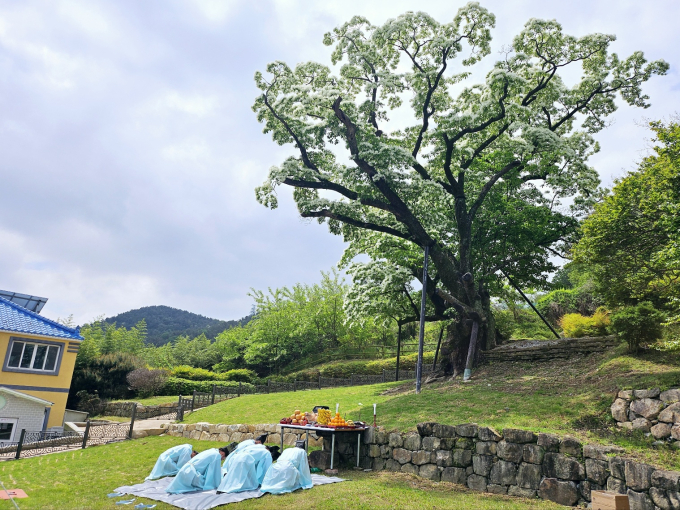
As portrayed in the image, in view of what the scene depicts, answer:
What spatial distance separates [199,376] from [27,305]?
35.5 ft

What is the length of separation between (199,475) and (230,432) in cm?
564

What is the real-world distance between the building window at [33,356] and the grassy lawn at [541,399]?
380 inches

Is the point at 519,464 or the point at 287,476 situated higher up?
the point at 519,464

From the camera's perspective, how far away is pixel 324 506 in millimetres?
6879

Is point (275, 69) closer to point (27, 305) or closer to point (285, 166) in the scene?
point (285, 166)

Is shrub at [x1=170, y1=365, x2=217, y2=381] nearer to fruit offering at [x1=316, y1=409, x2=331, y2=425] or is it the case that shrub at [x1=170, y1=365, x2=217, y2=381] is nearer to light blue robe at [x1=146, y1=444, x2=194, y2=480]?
light blue robe at [x1=146, y1=444, x2=194, y2=480]

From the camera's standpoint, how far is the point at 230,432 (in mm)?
13469

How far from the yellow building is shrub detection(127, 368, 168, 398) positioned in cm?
538

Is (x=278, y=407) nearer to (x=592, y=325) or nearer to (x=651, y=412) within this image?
(x=592, y=325)

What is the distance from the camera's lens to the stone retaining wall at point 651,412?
7.00 metres

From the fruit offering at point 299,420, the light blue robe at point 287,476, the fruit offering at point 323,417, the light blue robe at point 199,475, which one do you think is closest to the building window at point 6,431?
the light blue robe at point 199,475

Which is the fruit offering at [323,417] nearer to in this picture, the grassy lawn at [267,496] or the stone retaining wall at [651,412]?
the grassy lawn at [267,496]

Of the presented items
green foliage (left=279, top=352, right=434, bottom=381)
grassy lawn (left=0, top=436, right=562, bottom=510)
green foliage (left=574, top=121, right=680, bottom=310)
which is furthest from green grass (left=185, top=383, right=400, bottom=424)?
green foliage (left=279, top=352, right=434, bottom=381)

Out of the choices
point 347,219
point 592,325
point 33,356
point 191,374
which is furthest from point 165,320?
point 592,325
